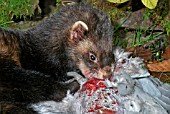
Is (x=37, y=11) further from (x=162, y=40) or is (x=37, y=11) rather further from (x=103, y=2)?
(x=162, y=40)

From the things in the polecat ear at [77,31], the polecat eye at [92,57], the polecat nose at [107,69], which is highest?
the polecat ear at [77,31]

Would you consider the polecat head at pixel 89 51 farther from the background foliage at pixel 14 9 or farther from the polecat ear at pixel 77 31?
the background foliage at pixel 14 9

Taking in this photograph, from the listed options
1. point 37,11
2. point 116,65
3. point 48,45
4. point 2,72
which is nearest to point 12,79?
point 2,72

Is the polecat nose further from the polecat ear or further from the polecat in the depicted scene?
the polecat ear

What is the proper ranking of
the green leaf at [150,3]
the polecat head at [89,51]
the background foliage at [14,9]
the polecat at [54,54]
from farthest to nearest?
the background foliage at [14,9] < the green leaf at [150,3] < the polecat head at [89,51] < the polecat at [54,54]

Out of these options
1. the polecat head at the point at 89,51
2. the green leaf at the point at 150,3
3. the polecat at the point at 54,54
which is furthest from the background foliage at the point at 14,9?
the green leaf at the point at 150,3

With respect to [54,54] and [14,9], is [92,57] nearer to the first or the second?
[54,54]

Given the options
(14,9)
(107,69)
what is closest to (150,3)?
(107,69)
